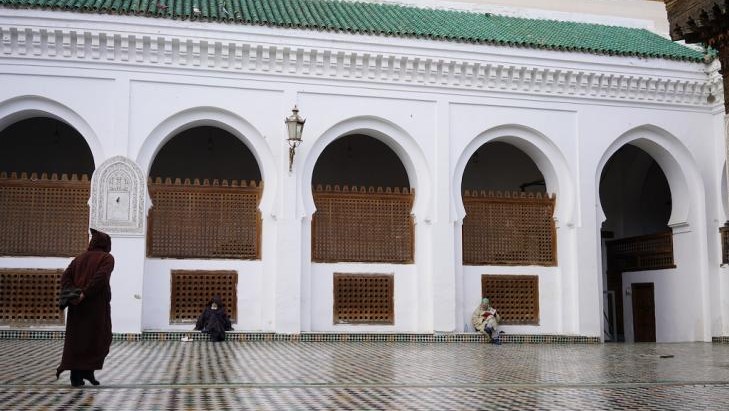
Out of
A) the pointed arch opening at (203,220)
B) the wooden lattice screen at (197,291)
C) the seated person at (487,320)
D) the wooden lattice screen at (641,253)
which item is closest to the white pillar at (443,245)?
the seated person at (487,320)

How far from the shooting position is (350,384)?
6535 millimetres

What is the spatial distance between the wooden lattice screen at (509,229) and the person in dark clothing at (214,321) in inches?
154

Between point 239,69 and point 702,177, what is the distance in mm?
7598

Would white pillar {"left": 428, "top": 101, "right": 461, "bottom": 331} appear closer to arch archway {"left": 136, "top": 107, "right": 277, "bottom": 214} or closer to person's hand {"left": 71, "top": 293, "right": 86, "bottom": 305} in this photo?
arch archway {"left": 136, "top": 107, "right": 277, "bottom": 214}

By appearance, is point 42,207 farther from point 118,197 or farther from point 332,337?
point 332,337

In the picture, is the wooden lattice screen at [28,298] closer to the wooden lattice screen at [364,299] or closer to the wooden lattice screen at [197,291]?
the wooden lattice screen at [197,291]

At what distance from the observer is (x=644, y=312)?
587 inches

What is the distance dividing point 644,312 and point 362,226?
219 inches

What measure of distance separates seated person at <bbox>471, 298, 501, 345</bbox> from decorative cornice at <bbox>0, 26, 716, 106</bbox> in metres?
3.32

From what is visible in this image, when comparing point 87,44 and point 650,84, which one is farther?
point 650,84

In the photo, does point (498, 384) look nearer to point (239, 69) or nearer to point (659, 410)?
point (659, 410)

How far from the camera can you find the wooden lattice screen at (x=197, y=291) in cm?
1194

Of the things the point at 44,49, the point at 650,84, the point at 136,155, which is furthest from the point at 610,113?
the point at 44,49

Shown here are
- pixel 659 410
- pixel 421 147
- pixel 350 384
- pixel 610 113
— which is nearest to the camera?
→ pixel 659 410
